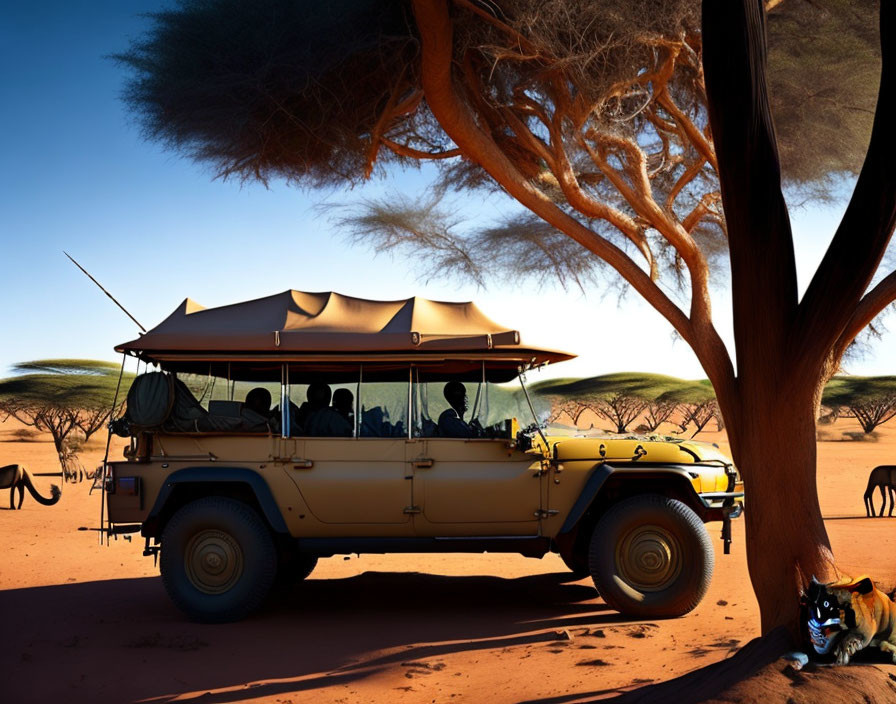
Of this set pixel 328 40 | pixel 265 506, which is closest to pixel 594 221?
pixel 328 40

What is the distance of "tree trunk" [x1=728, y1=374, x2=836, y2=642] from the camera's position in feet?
19.8

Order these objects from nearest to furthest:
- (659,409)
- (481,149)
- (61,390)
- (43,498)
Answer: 1. (481,149)
2. (43,498)
3. (61,390)
4. (659,409)

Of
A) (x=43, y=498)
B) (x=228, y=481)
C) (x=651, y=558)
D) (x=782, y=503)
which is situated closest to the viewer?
(x=782, y=503)

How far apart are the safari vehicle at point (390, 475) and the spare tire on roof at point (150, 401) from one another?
2 centimetres

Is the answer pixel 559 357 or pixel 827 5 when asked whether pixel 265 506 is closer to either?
pixel 559 357

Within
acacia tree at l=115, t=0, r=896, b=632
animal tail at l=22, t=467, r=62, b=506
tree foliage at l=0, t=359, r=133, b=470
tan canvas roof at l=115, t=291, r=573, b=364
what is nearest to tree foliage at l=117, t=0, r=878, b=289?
acacia tree at l=115, t=0, r=896, b=632

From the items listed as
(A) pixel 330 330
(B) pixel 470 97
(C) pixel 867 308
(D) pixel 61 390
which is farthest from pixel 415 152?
(D) pixel 61 390

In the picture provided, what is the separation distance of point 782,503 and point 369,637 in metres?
3.34

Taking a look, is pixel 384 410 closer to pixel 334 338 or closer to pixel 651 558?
pixel 334 338

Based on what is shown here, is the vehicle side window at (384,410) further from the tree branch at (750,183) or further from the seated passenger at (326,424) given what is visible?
the tree branch at (750,183)

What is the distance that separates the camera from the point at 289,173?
48.7 feet

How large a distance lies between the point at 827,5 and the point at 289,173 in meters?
8.06

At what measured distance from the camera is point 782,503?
6160 millimetres

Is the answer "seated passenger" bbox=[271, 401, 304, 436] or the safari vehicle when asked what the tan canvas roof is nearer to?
the safari vehicle
